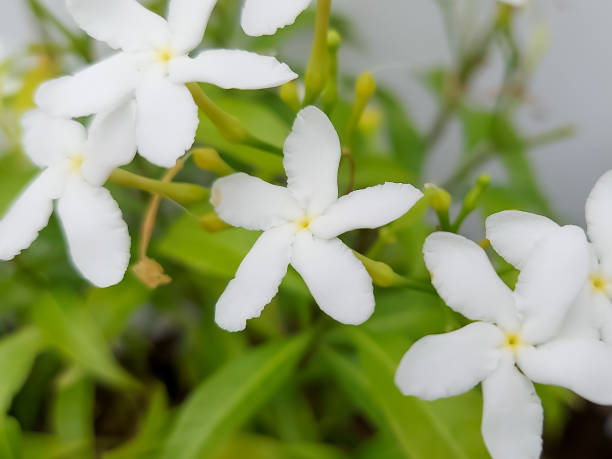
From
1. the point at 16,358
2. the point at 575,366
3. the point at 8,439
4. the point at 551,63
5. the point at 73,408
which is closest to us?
the point at 575,366

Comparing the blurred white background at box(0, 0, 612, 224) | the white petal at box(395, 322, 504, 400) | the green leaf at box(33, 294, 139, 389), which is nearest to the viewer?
the white petal at box(395, 322, 504, 400)

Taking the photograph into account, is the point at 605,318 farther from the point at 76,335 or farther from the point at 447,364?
the point at 76,335

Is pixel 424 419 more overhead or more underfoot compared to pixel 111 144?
more underfoot

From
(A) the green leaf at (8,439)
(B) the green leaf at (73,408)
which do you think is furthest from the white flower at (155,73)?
(B) the green leaf at (73,408)

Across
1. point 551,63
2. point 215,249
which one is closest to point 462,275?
point 215,249

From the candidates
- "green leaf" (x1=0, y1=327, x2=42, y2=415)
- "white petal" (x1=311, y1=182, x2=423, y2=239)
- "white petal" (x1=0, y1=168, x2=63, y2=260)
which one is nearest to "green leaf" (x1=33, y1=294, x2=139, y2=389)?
"green leaf" (x1=0, y1=327, x2=42, y2=415)

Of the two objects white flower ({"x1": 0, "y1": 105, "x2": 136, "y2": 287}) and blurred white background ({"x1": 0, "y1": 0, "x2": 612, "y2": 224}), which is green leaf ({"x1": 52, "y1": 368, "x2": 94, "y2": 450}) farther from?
blurred white background ({"x1": 0, "y1": 0, "x2": 612, "y2": 224})

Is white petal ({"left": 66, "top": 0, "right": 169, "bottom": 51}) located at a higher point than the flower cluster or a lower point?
higher
